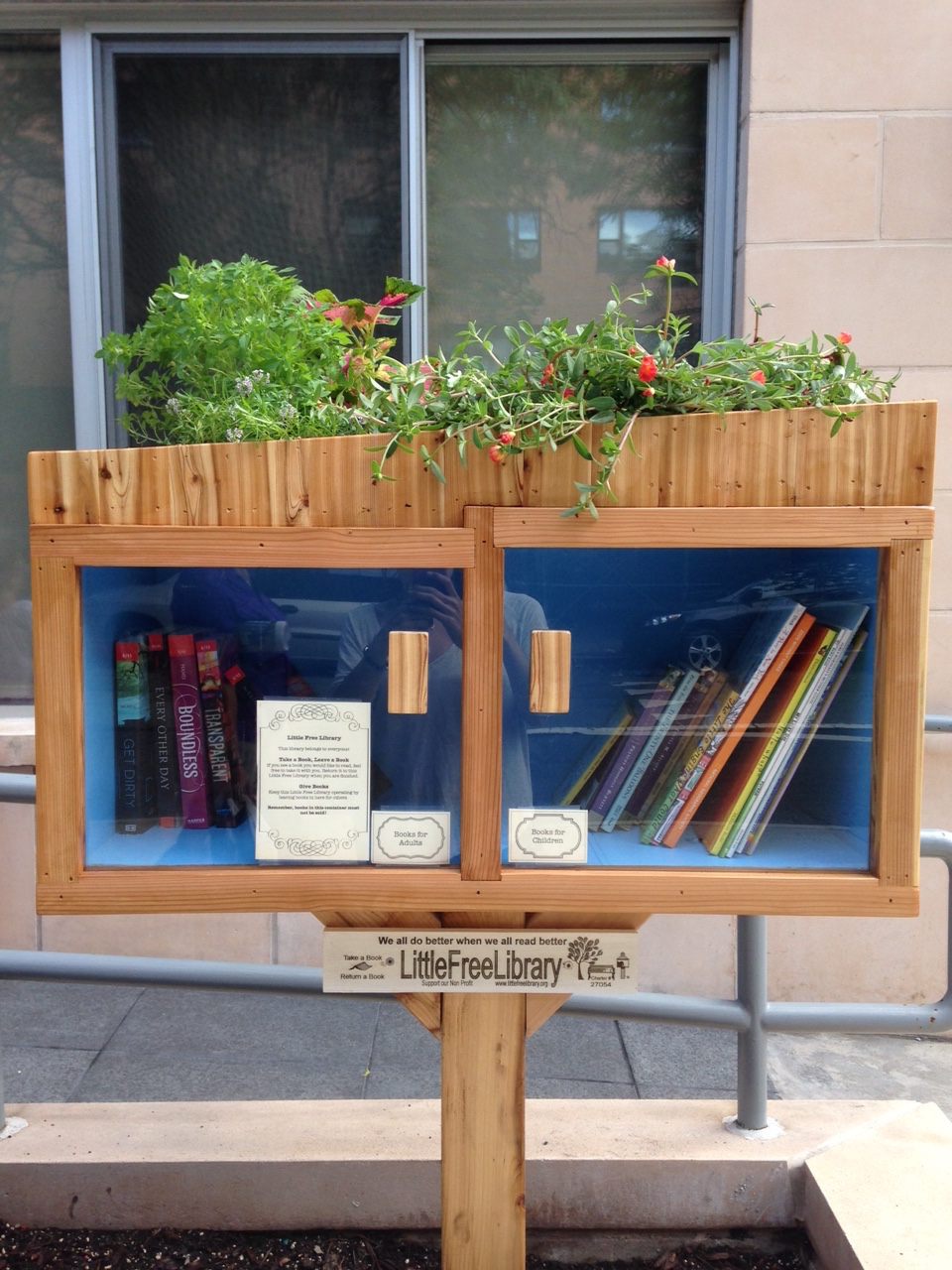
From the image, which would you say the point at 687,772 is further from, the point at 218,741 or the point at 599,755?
the point at 218,741

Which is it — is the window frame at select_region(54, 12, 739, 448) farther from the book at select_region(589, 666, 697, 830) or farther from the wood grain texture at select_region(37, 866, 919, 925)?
the wood grain texture at select_region(37, 866, 919, 925)

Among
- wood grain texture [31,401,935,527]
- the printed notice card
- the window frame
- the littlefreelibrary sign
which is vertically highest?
the window frame

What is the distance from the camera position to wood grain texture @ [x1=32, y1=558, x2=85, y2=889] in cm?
162

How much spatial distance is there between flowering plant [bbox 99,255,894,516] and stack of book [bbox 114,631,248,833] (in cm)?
36

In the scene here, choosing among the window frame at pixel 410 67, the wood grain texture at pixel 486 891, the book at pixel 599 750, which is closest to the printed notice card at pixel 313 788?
the wood grain texture at pixel 486 891

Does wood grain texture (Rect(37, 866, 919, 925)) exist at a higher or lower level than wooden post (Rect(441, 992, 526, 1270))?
higher

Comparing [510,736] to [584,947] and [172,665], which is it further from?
[172,665]

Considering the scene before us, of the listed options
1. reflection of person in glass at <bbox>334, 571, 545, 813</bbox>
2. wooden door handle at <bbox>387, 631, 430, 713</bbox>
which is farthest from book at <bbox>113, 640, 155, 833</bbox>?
wooden door handle at <bbox>387, 631, 430, 713</bbox>

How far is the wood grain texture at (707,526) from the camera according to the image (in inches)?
63.1

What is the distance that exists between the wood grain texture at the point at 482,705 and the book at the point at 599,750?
0.19m

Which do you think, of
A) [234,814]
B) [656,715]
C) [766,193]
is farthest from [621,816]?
[766,193]

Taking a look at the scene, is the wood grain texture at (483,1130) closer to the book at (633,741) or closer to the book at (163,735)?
the book at (633,741)

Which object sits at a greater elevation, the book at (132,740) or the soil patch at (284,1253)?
the book at (132,740)

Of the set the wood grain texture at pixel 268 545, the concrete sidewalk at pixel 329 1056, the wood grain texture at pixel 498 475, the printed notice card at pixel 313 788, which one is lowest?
the concrete sidewalk at pixel 329 1056
